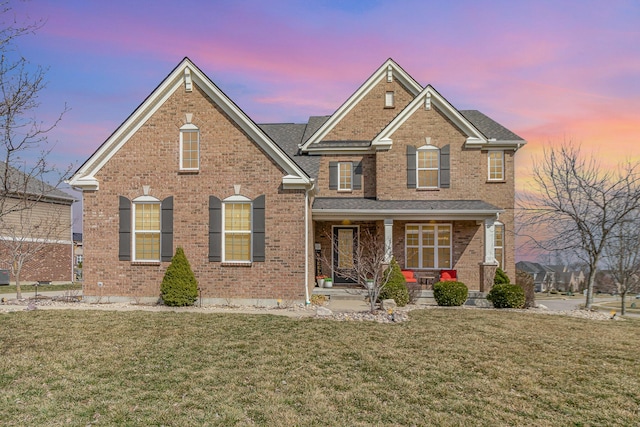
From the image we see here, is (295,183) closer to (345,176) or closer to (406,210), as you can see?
(406,210)

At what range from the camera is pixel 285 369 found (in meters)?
7.63

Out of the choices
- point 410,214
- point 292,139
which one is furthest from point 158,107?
point 410,214

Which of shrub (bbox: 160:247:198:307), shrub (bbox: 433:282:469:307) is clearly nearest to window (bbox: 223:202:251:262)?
shrub (bbox: 160:247:198:307)

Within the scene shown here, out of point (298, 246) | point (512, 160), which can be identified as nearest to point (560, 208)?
point (512, 160)

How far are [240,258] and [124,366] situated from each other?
22.0 feet

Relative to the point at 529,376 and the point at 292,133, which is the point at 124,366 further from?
the point at 292,133

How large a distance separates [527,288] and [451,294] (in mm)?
4415

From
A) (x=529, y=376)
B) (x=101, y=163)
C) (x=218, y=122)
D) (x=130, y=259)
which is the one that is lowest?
(x=529, y=376)

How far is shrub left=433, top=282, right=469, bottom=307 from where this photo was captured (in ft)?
49.5

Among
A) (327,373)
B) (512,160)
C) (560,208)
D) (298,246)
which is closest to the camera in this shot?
(327,373)

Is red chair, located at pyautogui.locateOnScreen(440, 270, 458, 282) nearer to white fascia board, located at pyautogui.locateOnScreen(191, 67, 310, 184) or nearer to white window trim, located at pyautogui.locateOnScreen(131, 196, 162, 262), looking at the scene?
white fascia board, located at pyautogui.locateOnScreen(191, 67, 310, 184)

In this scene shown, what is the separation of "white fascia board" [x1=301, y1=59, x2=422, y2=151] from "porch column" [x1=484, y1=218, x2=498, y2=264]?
726 cm

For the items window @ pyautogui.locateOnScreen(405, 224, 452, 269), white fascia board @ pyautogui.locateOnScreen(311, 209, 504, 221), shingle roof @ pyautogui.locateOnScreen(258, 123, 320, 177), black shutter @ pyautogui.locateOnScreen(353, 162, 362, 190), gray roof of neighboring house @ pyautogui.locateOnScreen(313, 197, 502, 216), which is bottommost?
window @ pyautogui.locateOnScreen(405, 224, 452, 269)

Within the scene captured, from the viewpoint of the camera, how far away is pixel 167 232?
1444cm
